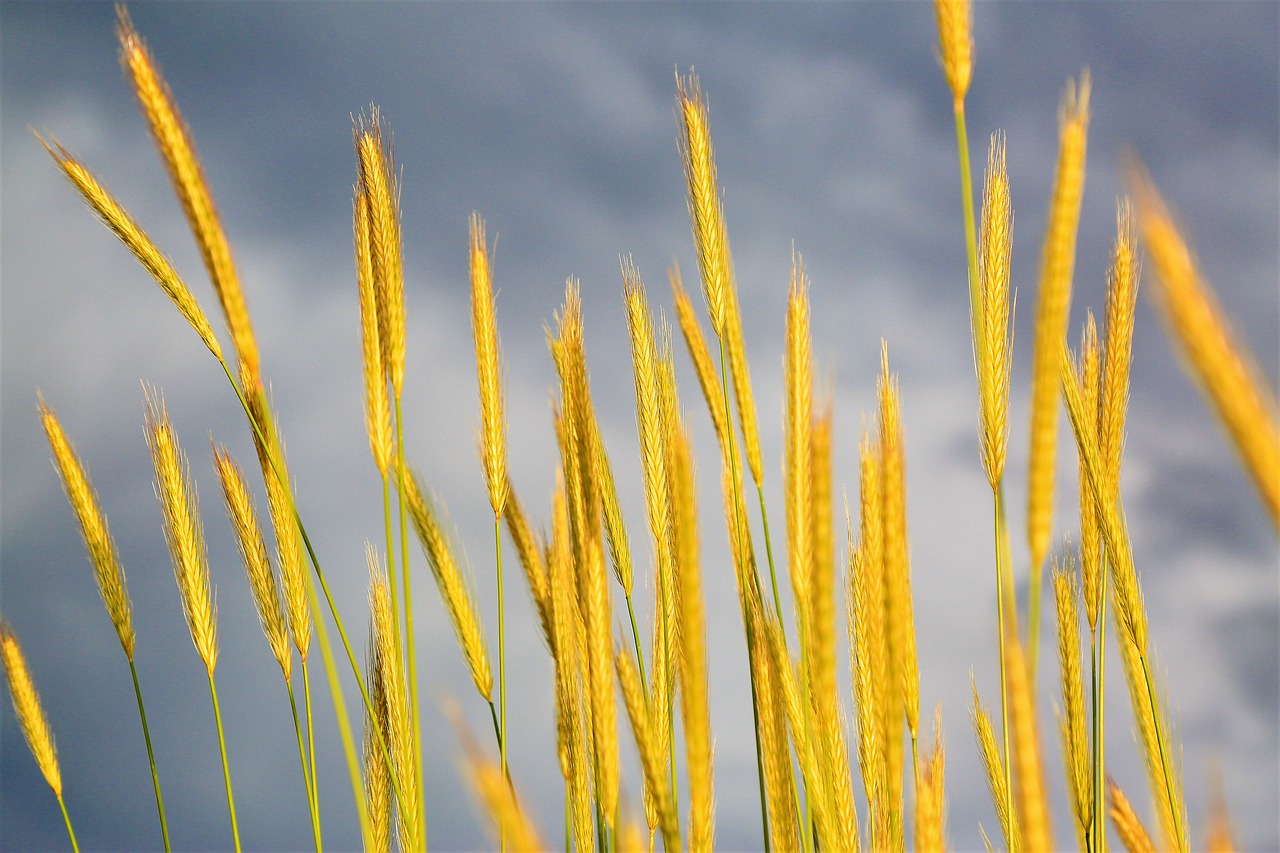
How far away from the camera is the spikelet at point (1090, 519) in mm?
2592

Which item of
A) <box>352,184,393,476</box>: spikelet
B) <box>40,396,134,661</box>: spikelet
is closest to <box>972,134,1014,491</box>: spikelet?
<box>352,184,393,476</box>: spikelet

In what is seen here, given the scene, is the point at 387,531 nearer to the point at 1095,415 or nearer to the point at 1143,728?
the point at 1095,415

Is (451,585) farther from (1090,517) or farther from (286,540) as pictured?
(1090,517)

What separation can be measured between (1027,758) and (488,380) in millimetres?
1726

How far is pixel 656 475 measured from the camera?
107 inches

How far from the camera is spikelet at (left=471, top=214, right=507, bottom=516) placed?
2537 millimetres

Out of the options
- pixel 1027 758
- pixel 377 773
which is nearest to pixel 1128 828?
pixel 1027 758

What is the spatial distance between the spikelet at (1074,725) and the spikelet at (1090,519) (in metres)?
0.09

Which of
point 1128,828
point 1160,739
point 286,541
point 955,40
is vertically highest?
point 955,40

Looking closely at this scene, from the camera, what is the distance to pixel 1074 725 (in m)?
2.72

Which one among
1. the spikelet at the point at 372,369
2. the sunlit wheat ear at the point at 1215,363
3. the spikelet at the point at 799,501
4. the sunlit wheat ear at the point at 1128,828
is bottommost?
the sunlit wheat ear at the point at 1128,828

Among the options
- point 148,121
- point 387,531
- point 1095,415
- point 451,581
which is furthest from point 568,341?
point 1095,415

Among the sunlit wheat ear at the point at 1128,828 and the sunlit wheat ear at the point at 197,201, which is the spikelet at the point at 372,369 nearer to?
the sunlit wheat ear at the point at 197,201

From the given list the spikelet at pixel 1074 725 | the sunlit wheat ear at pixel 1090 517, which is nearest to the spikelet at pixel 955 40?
the sunlit wheat ear at pixel 1090 517
